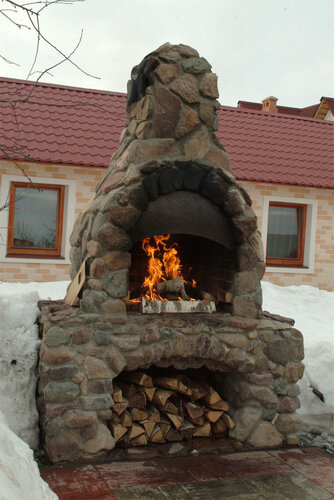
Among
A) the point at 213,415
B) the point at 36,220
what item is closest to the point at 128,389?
the point at 213,415

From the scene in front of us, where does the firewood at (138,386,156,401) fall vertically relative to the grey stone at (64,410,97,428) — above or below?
above

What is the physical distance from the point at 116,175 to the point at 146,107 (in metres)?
0.66

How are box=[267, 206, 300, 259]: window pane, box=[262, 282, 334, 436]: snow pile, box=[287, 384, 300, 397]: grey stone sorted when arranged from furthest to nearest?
box=[267, 206, 300, 259]: window pane, box=[262, 282, 334, 436]: snow pile, box=[287, 384, 300, 397]: grey stone

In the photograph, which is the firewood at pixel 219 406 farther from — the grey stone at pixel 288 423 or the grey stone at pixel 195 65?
the grey stone at pixel 195 65

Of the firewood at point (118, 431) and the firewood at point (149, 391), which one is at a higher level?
the firewood at point (149, 391)

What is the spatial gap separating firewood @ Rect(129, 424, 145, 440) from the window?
6763mm

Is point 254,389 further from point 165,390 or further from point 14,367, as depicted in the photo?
point 14,367

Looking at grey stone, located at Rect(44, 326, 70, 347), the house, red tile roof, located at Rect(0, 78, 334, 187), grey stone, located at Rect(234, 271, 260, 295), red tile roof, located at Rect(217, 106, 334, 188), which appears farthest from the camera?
red tile roof, located at Rect(217, 106, 334, 188)

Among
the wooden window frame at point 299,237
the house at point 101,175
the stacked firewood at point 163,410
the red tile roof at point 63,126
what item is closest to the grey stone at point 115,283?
the stacked firewood at point 163,410

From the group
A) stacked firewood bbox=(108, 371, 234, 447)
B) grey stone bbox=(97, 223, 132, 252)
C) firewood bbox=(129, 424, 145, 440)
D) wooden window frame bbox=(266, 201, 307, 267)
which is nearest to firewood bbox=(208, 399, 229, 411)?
stacked firewood bbox=(108, 371, 234, 447)

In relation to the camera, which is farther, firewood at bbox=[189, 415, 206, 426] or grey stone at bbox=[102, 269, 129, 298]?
firewood at bbox=[189, 415, 206, 426]

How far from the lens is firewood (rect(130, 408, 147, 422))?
510 centimetres

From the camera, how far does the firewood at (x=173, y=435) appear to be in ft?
17.1

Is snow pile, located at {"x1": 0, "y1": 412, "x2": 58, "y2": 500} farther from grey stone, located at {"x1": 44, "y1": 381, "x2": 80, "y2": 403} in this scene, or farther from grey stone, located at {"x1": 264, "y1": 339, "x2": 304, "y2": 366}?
grey stone, located at {"x1": 264, "y1": 339, "x2": 304, "y2": 366}
